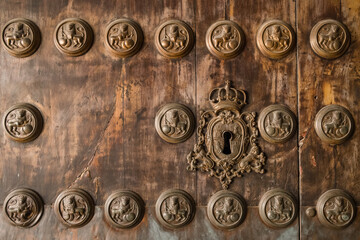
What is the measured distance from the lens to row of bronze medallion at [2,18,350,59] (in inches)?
110

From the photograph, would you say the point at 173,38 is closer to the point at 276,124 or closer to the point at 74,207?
the point at 276,124

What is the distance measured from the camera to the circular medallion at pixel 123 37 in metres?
2.80

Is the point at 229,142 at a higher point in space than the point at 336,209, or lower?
higher

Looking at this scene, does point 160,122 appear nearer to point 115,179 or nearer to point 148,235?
point 115,179

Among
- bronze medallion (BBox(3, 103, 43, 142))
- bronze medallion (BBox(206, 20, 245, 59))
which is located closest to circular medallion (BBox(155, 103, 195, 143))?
bronze medallion (BBox(206, 20, 245, 59))

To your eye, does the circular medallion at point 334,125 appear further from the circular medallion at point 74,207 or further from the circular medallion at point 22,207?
the circular medallion at point 22,207

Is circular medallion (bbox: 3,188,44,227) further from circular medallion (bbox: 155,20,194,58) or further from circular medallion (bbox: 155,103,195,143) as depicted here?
circular medallion (bbox: 155,20,194,58)

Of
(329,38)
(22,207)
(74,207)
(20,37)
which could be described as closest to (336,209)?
(329,38)

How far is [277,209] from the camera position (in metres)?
2.75

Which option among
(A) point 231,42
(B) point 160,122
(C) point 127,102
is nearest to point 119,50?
(C) point 127,102

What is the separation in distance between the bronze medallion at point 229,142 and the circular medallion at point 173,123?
111 mm

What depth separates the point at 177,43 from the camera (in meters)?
2.80

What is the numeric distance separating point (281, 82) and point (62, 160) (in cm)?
192

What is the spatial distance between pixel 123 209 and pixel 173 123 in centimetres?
79
